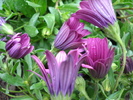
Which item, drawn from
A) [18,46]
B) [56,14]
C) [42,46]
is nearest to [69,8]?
[56,14]

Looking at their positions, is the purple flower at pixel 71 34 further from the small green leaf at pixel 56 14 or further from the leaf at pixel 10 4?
the leaf at pixel 10 4

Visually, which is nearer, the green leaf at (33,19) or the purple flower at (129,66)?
the purple flower at (129,66)

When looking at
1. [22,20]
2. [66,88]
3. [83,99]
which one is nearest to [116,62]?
[83,99]

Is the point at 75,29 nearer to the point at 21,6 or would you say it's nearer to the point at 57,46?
the point at 57,46

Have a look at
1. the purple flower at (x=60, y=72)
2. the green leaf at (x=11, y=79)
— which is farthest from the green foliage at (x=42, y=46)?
the purple flower at (x=60, y=72)

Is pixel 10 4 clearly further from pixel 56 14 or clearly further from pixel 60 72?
pixel 60 72

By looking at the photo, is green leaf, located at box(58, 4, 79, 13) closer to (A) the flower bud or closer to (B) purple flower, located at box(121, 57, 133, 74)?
(A) the flower bud
